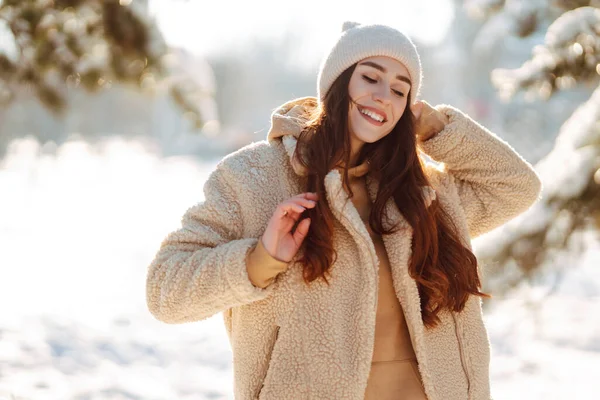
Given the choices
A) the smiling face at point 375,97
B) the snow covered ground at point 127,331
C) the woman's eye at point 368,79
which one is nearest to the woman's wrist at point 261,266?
the snow covered ground at point 127,331

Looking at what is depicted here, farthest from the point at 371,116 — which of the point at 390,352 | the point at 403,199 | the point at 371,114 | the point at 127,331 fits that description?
the point at 127,331

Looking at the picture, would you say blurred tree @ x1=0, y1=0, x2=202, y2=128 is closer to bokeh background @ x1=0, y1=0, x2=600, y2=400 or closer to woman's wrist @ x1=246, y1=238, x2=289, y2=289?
bokeh background @ x1=0, y1=0, x2=600, y2=400

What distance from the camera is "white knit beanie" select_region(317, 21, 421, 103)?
203 centimetres

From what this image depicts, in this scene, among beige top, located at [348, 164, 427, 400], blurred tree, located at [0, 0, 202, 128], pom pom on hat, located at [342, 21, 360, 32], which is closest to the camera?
beige top, located at [348, 164, 427, 400]

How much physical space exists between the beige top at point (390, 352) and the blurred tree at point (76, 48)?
7.91 ft

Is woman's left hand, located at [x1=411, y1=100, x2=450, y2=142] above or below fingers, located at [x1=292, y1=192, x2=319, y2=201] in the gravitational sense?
above

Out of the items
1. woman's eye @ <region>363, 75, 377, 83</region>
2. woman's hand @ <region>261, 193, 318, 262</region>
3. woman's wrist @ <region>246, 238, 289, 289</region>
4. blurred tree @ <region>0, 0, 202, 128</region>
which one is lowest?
woman's wrist @ <region>246, 238, 289, 289</region>

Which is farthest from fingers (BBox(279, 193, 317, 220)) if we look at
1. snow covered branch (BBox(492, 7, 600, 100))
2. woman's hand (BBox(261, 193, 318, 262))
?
snow covered branch (BBox(492, 7, 600, 100))

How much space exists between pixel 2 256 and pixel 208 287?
25.4 ft

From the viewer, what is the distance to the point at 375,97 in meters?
1.99

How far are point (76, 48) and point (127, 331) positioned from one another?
2.94m

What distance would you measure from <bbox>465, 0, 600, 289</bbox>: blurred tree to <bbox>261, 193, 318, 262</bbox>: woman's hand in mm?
2074

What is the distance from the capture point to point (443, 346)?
2.03 m

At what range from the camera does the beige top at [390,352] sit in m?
1.92
